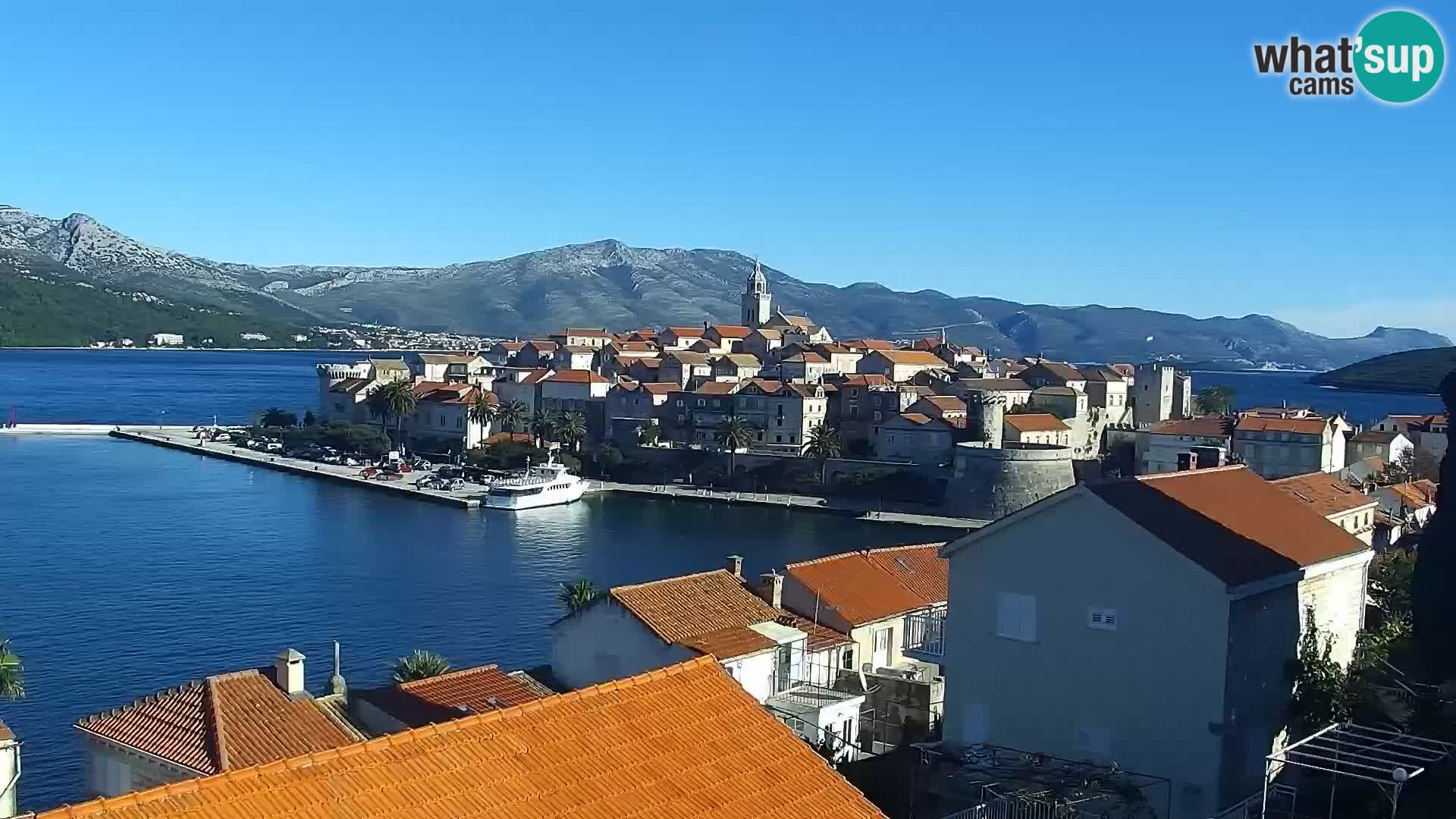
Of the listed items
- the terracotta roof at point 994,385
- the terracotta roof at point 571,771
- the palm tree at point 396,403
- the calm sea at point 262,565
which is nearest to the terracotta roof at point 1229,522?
the terracotta roof at point 571,771

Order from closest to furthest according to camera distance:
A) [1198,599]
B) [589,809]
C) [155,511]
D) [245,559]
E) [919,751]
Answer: [589,809]
[1198,599]
[919,751]
[245,559]
[155,511]

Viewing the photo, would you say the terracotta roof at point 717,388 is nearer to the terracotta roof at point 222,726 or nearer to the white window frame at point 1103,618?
the terracotta roof at point 222,726

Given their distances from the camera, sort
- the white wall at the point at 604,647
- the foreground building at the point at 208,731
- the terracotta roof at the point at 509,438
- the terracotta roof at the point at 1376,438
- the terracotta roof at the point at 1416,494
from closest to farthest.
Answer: the foreground building at the point at 208,731 < the white wall at the point at 604,647 < the terracotta roof at the point at 1416,494 < the terracotta roof at the point at 1376,438 < the terracotta roof at the point at 509,438

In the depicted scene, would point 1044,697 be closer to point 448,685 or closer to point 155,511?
point 448,685

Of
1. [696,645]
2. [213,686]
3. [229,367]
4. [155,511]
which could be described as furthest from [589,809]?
[229,367]

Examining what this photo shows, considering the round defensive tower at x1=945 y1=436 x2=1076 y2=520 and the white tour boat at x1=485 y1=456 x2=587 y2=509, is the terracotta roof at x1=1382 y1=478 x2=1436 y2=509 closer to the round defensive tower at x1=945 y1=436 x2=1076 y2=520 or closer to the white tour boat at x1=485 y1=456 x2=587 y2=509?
the round defensive tower at x1=945 y1=436 x2=1076 y2=520

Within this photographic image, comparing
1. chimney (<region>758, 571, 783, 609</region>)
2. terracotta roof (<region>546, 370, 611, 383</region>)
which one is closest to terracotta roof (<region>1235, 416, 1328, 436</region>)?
terracotta roof (<region>546, 370, 611, 383</region>)

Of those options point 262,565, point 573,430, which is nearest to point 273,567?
point 262,565
